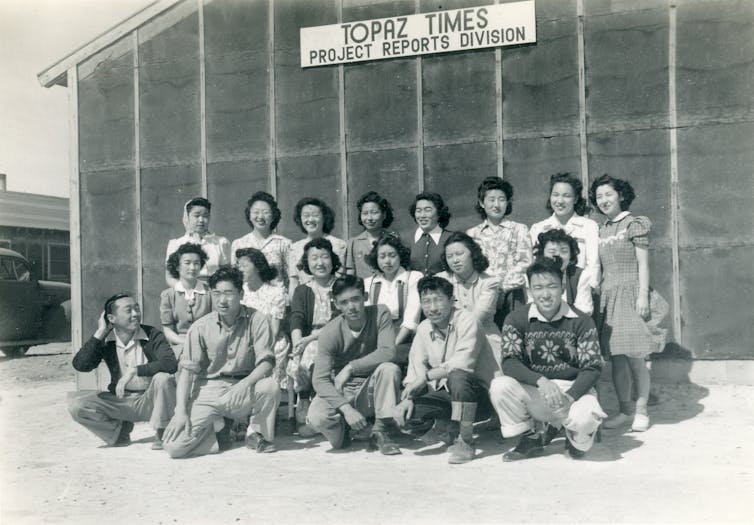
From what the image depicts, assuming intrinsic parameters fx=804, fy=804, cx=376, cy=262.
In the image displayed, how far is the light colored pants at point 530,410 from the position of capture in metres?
4.54

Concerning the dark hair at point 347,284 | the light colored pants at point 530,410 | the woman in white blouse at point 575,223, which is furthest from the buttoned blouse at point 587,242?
the dark hair at point 347,284

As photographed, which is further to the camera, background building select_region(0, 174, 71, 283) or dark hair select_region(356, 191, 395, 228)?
background building select_region(0, 174, 71, 283)

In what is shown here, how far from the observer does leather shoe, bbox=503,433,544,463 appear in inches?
185

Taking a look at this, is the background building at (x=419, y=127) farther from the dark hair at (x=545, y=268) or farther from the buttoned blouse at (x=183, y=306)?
the dark hair at (x=545, y=268)

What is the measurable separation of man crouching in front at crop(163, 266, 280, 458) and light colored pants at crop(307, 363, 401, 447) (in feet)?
1.10

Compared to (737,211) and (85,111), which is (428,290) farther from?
(85,111)

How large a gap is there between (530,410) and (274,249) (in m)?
2.42

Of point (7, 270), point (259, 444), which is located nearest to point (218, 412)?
point (259, 444)

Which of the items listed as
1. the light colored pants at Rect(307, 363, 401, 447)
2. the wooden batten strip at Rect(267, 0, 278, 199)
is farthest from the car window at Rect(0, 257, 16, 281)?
the light colored pants at Rect(307, 363, 401, 447)

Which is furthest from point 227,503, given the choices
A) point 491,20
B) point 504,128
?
point 491,20

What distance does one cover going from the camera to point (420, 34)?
7.45 metres

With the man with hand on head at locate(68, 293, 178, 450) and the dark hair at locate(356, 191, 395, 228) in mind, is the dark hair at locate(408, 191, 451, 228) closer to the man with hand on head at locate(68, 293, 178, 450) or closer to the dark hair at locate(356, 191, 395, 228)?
the dark hair at locate(356, 191, 395, 228)

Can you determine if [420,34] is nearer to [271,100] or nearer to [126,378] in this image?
[271,100]

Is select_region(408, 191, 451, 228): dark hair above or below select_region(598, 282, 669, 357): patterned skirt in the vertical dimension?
above
